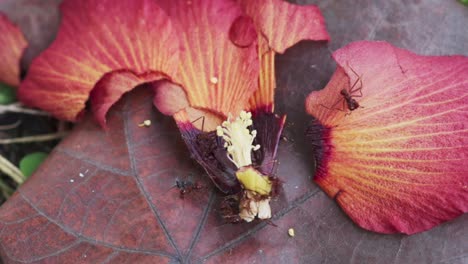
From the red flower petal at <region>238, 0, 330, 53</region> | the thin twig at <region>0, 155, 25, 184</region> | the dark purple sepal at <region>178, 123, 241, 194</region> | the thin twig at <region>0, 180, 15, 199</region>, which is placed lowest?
the thin twig at <region>0, 180, 15, 199</region>

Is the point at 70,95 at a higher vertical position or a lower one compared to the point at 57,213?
higher

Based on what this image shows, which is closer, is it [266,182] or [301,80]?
[266,182]

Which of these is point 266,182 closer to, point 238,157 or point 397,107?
point 238,157

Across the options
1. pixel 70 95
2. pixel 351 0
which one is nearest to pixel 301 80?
pixel 351 0

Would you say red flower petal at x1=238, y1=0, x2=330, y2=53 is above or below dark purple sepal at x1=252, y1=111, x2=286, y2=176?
above

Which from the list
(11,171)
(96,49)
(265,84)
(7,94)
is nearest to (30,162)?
(11,171)

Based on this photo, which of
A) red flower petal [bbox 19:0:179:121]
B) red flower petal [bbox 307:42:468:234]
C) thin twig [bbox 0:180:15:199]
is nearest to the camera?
red flower petal [bbox 307:42:468:234]

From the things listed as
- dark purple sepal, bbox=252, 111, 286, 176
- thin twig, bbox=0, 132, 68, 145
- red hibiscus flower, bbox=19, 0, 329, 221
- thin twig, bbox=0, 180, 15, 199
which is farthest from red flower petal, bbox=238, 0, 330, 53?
thin twig, bbox=0, 180, 15, 199

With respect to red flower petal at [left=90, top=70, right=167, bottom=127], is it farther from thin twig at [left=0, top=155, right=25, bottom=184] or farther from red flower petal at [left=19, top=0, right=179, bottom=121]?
thin twig at [left=0, top=155, right=25, bottom=184]
